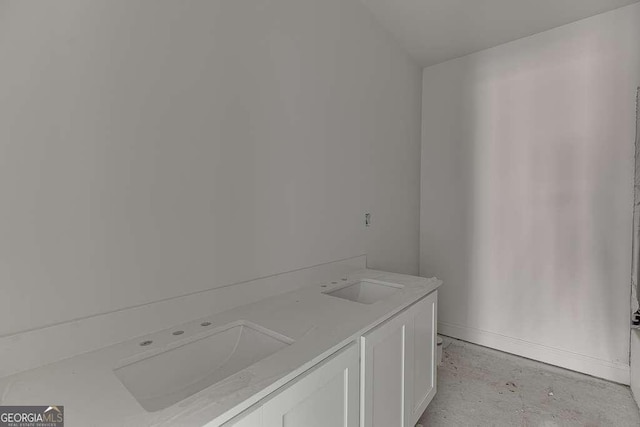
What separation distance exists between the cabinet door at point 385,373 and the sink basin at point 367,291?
323 millimetres

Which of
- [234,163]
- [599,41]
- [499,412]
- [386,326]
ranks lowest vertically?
[499,412]

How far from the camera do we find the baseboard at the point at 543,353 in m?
2.18

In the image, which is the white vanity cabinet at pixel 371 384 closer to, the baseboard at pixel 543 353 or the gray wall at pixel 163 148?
the gray wall at pixel 163 148

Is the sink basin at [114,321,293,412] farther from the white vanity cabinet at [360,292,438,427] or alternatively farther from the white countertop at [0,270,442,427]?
the white vanity cabinet at [360,292,438,427]

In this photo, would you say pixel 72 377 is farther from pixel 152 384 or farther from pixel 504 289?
pixel 504 289

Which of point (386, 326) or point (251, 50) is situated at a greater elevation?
point (251, 50)

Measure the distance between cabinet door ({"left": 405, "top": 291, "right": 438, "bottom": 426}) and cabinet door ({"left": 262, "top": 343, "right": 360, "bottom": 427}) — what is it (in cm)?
49

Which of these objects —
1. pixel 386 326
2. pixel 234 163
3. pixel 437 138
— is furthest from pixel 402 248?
pixel 234 163

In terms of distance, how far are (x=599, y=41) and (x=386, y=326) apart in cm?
275

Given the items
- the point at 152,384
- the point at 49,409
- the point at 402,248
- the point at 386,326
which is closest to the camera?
the point at 49,409

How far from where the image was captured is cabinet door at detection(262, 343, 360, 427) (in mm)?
782

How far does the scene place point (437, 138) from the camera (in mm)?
2994

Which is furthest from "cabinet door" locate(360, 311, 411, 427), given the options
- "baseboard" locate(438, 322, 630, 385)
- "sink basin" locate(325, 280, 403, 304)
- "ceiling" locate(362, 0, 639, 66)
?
"ceiling" locate(362, 0, 639, 66)

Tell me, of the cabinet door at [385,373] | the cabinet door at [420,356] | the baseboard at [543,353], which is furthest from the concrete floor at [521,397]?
the cabinet door at [385,373]
